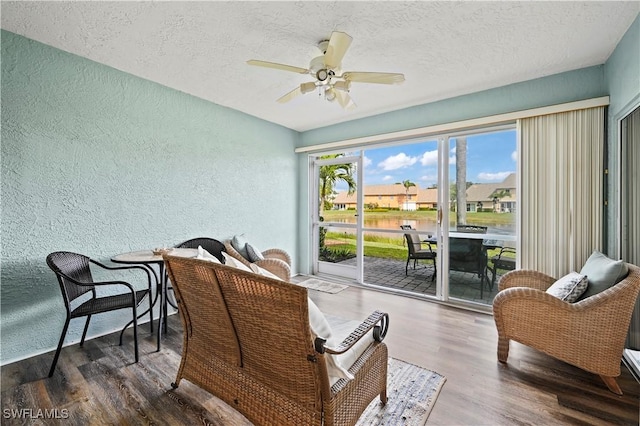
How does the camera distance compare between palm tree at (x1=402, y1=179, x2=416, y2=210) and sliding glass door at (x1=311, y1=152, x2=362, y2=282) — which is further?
sliding glass door at (x1=311, y1=152, x2=362, y2=282)

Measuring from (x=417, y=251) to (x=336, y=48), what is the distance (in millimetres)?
2932

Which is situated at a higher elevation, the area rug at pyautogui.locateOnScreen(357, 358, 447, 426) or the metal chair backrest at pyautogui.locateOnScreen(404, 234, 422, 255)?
the metal chair backrest at pyautogui.locateOnScreen(404, 234, 422, 255)

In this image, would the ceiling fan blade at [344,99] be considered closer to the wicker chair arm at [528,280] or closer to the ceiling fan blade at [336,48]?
the ceiling fan blade at [336,48]

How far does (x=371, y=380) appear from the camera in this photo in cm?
151

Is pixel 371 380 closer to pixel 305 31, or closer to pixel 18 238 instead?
pixel 305 31

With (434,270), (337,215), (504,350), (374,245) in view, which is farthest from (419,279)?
(504,350)

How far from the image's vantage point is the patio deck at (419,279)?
11.1 ft

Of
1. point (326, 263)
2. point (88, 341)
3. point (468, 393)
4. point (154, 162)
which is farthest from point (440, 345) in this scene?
point (154, 162)

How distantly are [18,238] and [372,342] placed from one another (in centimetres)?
289

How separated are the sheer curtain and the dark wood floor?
1.02 m

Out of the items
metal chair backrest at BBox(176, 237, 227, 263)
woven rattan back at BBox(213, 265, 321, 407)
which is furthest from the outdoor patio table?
woven rattan back at BBox(213, 265, 321, 407)

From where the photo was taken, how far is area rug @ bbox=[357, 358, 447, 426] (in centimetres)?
160

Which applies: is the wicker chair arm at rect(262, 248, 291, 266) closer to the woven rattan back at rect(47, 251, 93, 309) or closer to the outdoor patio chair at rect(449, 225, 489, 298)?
the woven rattan back at rect(47, 251, 93, 309)

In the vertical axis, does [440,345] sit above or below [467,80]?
below
